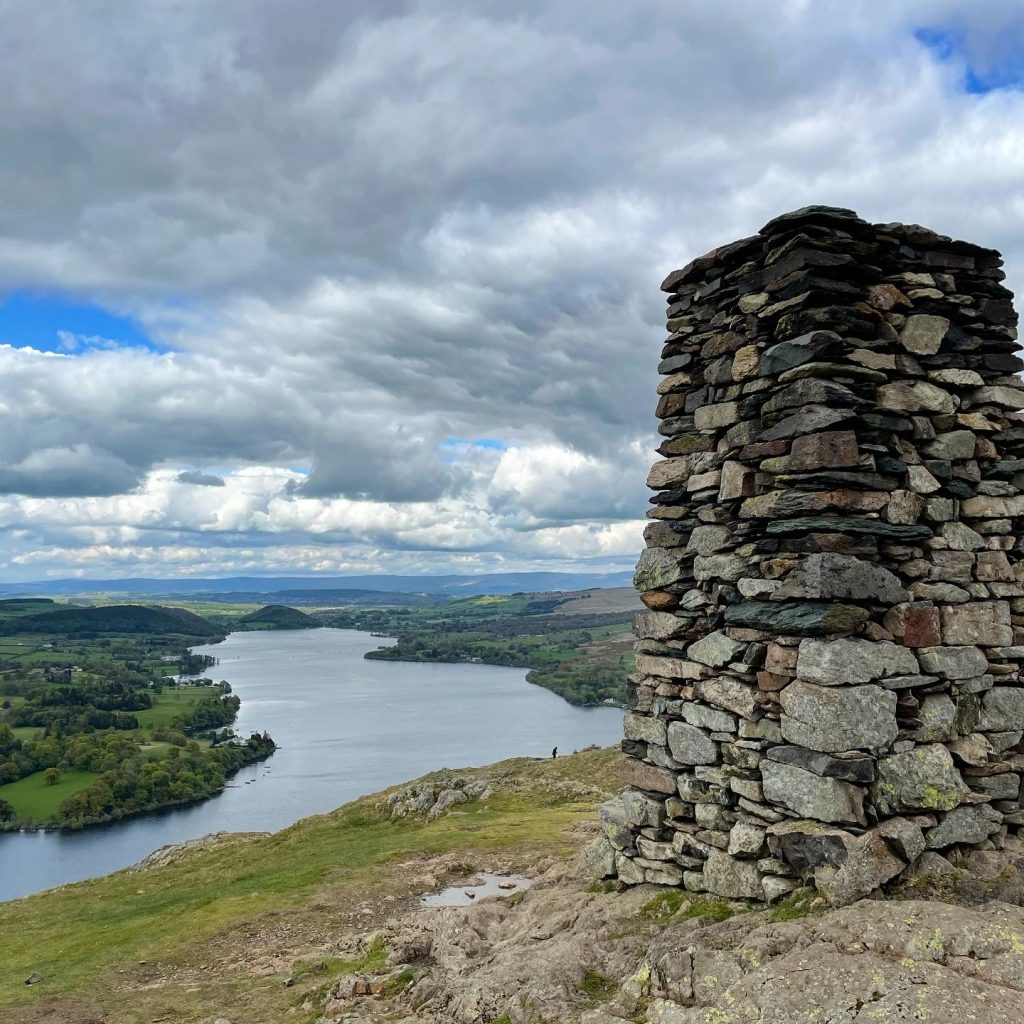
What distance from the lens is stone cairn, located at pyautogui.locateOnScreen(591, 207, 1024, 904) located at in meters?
7.97

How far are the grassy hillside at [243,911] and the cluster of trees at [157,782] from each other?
2767 inches

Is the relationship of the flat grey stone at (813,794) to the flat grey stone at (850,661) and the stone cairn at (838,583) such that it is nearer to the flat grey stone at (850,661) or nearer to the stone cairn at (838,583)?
the stone cairn at (838,583)

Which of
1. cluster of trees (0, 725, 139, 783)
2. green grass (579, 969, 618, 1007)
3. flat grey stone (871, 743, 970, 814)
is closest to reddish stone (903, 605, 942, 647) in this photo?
flat grey stone (871, 743, 970, 814)

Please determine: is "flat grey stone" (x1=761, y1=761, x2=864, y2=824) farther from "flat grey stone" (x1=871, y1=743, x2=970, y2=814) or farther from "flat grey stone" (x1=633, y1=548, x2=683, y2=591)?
"flat grey stone" (x1=633, y1=548, x2=683, y2=591)

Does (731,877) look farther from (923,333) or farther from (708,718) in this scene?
(923,333)

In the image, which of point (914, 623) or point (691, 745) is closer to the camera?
point (914, 623)

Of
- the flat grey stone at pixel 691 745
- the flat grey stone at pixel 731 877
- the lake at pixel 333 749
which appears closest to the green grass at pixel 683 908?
the flat grey stone at pixel 731 877

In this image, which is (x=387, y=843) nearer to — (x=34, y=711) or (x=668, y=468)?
(x=668, y=468)

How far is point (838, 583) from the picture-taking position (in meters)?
8.09

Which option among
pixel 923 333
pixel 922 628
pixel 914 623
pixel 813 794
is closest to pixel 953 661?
pixel 922 628

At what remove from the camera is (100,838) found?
83375 mm

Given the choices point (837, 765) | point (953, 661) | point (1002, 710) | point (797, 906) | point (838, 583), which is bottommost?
point (797, 906)

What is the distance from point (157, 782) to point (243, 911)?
Answer: 90.6 m

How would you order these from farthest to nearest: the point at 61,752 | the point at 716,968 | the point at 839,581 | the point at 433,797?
the point at 61,752 → the point at 433,797 → the point at 839,581 → the point at 716,968
